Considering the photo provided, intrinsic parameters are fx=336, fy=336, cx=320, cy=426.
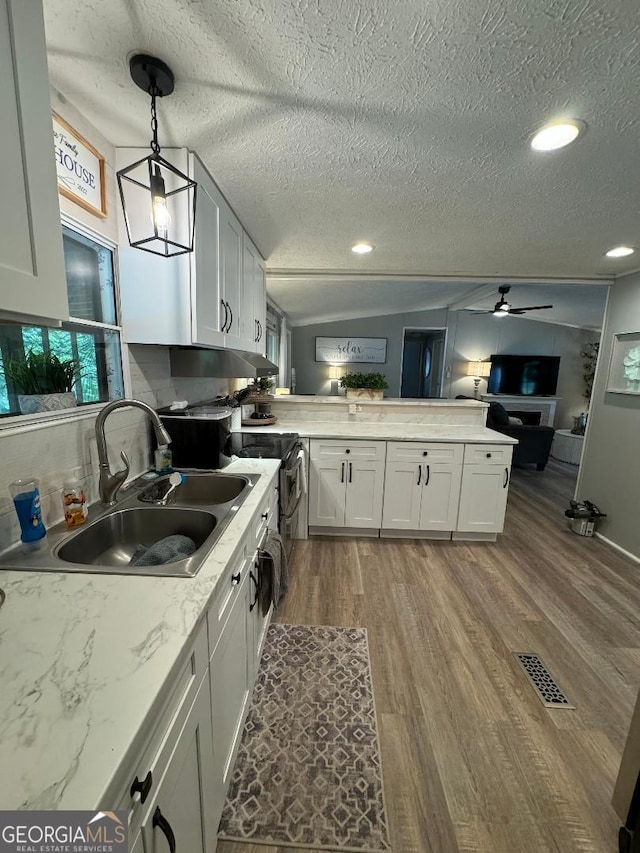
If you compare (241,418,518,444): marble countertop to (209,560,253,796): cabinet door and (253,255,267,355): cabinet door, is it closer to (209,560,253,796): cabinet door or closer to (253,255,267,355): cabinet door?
(253,255,267,355): cabinet door

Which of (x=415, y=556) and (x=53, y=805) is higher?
(x=53, y=805)

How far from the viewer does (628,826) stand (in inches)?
41.9

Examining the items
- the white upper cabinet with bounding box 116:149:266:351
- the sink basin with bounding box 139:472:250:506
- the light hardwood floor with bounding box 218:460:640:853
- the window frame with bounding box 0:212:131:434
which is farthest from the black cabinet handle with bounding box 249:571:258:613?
the white upper cabinet with bounding box 116:149:266:351

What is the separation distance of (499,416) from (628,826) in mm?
4600

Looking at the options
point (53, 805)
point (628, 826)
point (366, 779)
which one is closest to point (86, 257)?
point (53, 805)

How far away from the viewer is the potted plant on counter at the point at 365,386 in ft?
11.0

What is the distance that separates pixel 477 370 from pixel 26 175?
763cm

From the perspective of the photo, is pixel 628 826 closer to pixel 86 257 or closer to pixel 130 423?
pixel 130 423

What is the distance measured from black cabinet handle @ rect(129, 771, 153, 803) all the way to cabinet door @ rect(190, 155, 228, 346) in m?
1.38

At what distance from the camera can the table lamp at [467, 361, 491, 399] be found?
23.3ft

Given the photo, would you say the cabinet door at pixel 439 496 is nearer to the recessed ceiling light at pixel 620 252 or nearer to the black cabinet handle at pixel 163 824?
the recessed ceiling light at pixel 620 252

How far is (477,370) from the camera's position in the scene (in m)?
7.17

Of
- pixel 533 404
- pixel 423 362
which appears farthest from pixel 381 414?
pixel 423 362

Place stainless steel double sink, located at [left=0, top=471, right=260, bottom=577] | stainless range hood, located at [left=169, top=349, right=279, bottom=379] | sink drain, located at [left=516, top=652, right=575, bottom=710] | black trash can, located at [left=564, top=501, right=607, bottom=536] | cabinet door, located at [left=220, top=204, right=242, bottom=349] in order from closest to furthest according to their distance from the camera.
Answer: stainless steel double sink, located at [left=0, top=471, right=260, bottom=577]
sink drain, located at [left=516, top=652, right=575, bottom=710]
cabinet door, located at [left=220, top=204, right=242, bottom=349]
stainless range hood, located at [left=169, top=349, right=279, bottom=379]
black trash can, located at [left=564, top=501, right=607, bottom=536]
